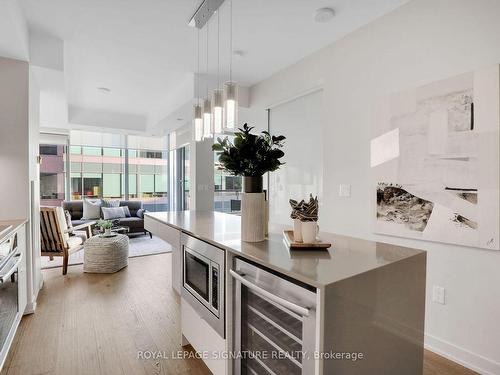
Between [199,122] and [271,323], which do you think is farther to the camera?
[199,122]

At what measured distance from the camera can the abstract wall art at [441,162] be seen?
180cm

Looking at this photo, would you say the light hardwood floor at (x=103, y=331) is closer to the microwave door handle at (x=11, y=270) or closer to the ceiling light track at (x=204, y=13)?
the microwave door handle at (x=11, y=270)

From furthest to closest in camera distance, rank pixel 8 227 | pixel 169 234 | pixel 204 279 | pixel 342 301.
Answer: pixel 169 234
pixel 8 227
pixel 204 279
pixel 342 301

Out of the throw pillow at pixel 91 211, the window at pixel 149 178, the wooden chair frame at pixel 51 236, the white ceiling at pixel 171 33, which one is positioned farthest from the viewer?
the window at pixel 149 178

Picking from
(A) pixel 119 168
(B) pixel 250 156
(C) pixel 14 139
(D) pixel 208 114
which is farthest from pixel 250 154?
(A) pixel 119 168

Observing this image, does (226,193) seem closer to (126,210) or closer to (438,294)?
(126,210)

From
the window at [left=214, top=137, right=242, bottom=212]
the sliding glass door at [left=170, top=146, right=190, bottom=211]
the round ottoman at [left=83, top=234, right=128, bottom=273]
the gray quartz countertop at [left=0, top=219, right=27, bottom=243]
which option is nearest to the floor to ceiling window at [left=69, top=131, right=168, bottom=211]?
the sliding glass door at [left=170, top=146, right=190, bottom=211]

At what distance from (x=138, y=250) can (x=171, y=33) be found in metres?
3.71

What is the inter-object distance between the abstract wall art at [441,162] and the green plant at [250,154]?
126 cm

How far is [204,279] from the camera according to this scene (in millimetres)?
1723

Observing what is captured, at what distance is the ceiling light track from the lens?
86.2 inches

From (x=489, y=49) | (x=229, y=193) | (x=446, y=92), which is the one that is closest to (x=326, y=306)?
(x=446, y=92)

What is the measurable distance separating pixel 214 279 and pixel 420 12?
8.02 feet

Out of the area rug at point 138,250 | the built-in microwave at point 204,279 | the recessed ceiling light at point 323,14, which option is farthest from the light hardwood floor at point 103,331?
the recessed ceiling light at point 323,14
